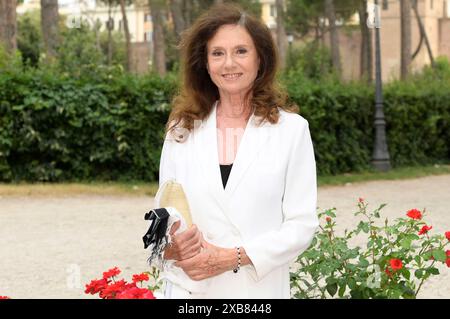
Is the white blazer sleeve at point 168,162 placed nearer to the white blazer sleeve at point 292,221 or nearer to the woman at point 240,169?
the woman at point 240,169

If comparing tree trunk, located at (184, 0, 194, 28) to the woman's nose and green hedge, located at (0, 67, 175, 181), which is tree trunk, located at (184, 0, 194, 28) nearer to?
green hedge, located at (0, 67, 175, 181)

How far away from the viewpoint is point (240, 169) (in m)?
2.79

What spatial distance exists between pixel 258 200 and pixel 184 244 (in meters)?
0.29

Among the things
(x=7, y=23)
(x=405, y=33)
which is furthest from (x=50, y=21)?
(x=405, y=33)

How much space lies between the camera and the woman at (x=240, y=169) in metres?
2.77

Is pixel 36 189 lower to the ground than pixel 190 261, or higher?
lower

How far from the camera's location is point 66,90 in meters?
15.8

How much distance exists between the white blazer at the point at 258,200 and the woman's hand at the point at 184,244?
15 centimetres

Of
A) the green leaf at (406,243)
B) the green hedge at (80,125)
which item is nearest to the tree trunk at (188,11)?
the green hedge at (80,125)

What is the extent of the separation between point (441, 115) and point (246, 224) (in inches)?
803

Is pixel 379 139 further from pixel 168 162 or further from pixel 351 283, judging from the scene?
pixel 168 162
